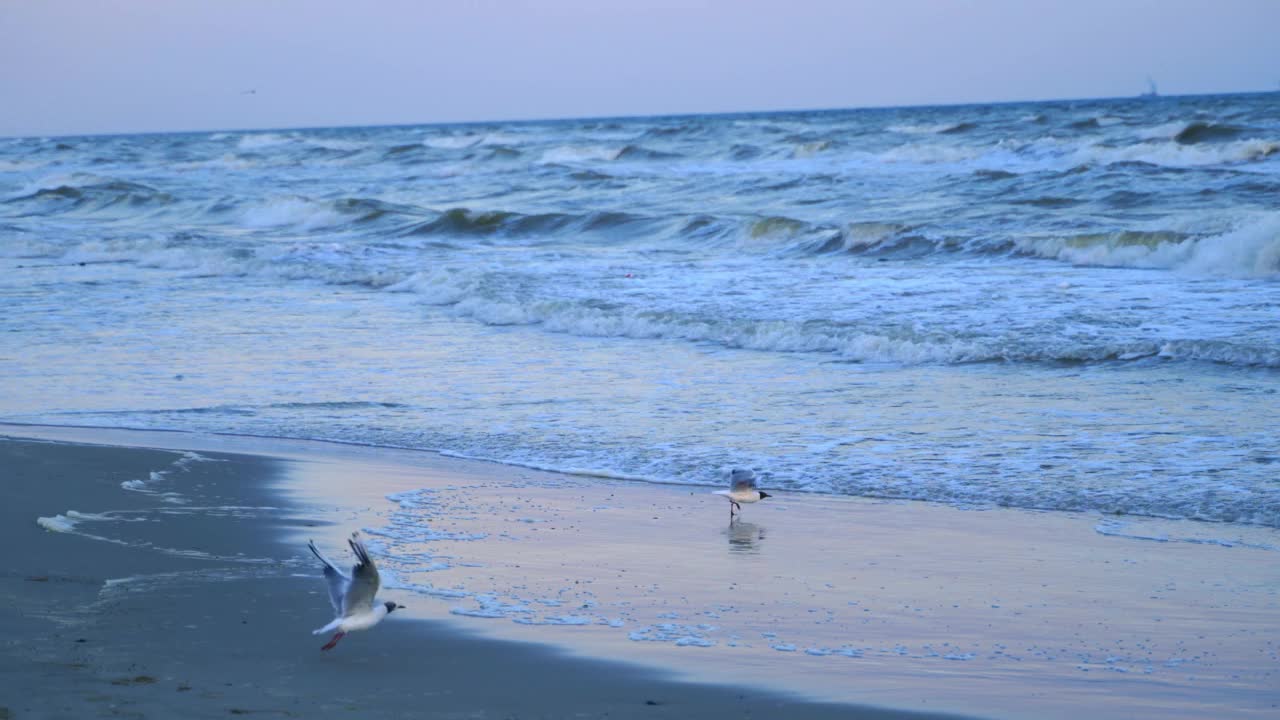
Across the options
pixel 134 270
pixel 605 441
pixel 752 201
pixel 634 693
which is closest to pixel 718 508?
pixel 605 441

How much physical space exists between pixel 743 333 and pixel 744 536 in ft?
18.4

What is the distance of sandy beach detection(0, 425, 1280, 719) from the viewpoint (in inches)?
150

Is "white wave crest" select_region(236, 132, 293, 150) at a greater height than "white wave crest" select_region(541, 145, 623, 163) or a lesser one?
greater

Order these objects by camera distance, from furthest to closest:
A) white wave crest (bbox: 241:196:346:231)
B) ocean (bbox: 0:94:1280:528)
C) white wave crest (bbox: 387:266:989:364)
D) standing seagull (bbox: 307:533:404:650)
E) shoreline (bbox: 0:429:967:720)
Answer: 1. white wave crest (bbox: 241:196:346:231)
2. white wave crest (bbox: 387:266:989:364)
3. ocean (bbox: 0:94:1280:528)
4. standing seagull (bbox: 307:533:404:650)
5. shoreline (bbox: 0:429:967:720)

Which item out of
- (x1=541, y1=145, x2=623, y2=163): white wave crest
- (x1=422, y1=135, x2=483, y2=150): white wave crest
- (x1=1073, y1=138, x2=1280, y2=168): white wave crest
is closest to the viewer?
(x1=1073, y1=138, x2=1280, y2=168): white wave crest

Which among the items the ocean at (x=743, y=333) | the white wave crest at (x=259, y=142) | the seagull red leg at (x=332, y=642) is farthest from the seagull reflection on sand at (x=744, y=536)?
the white wave crest at (x=259, y=142)

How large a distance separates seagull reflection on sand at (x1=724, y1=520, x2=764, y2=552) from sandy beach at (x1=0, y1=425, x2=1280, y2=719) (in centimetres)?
2

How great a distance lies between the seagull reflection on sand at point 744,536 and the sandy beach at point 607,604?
20mm

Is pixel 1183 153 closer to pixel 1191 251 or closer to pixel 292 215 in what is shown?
pixel 1191 251

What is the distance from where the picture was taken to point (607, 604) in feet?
15.7

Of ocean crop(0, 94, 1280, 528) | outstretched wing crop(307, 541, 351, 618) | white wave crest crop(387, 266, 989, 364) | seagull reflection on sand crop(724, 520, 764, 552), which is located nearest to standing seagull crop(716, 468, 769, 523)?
seagull reflection on sand crop(724, 520, 764, 552)

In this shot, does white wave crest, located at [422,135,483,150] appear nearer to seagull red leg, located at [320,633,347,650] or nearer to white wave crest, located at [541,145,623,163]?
white wave crest, located at [541,145,623,163]

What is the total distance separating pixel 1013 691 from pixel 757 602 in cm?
112

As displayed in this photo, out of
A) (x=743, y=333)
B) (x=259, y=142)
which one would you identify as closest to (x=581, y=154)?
(x=259, y=142)
